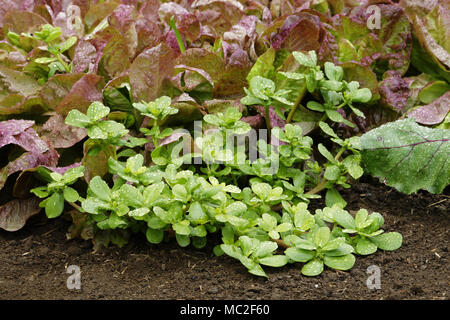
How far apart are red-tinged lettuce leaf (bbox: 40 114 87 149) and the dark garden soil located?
298 mm

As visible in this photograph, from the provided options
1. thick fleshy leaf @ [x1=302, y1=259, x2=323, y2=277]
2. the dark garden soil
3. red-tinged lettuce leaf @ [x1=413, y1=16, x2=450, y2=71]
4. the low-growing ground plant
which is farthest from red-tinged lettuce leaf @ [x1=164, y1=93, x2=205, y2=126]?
red-tinged lettuce leaf @ [x1=413, y1=16, x2=450, y2=71]

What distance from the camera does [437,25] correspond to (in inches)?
101

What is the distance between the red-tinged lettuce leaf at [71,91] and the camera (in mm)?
2170

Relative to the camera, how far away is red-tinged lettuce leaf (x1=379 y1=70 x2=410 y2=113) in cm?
238

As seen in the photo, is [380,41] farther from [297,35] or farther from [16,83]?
[16,83]

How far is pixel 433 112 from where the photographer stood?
236 cm

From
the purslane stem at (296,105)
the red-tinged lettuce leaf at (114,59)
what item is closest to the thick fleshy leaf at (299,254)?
the purslane stem at (296,105)

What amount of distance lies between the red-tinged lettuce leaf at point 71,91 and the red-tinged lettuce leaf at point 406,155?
106cm

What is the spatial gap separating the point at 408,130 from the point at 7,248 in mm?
1569

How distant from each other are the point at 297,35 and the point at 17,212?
1.33 m

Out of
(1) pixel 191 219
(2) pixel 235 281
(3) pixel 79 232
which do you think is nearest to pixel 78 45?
(3) pixel 79 232

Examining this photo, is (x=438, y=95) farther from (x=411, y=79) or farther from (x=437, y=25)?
(x=437, y=25)

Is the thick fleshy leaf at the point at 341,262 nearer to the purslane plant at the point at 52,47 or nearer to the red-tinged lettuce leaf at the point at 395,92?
the red-tinged lettuce leaf at the point at 395,92

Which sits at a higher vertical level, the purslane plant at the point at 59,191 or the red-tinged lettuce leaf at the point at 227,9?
the red-tinged lettuce leaf at the point at 227,9
